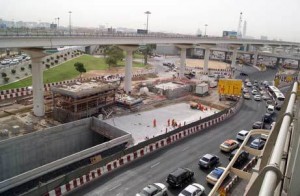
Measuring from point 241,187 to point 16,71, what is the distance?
58001mm

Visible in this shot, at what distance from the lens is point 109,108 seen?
40.9 metres

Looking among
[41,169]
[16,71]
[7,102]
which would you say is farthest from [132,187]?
[16,71]

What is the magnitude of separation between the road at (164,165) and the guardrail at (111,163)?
476 millimetres

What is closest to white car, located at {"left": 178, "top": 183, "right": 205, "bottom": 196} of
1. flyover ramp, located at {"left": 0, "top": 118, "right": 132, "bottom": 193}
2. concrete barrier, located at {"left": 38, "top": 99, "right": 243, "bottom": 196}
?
concrete barrier, located at {"left": 38, "top": 99, "right": 243, "bottom": 196}

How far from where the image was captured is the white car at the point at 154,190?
20.2 meters

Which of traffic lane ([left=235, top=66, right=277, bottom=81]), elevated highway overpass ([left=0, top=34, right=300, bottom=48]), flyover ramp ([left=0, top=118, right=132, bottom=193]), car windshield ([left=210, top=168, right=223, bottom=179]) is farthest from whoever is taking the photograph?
traffic lane ([left=235, top=66, right=277, bottom=81])

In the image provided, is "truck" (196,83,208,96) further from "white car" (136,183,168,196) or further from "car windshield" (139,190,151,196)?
"car windshield" (139,190,151,196)

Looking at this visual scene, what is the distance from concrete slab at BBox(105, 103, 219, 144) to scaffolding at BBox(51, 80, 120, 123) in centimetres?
320

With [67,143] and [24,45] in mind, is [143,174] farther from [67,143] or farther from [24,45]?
[24,45]

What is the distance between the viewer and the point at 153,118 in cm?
4000

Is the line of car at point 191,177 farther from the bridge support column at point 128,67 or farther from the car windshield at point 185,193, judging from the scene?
the bridge support column at point 128,67

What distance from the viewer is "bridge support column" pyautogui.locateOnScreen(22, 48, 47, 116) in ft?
115

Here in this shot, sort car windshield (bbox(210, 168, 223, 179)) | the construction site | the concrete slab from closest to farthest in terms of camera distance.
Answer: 1. car windshield (bbox(210, 168, 223, 179))
2. the construction site
3. the concrete slab

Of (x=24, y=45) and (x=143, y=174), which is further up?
(x=24, y=45)
